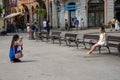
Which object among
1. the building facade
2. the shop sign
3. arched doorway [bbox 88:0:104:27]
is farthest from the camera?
the shop sign

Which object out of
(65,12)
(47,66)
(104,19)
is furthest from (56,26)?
(47,66)

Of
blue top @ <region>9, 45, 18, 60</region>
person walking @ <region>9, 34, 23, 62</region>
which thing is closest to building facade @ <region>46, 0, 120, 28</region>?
person walking @ <region>9, 34, 23, 62</region>

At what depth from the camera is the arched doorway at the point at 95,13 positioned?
5550 cm

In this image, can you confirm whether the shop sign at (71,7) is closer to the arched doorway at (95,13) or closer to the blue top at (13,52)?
the arched doorway at (95,13)

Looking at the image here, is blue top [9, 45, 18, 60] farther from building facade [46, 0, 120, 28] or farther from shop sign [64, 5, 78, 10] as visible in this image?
shop sign [64, 5, 78, 10]

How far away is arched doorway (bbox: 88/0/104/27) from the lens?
55500 millimetres

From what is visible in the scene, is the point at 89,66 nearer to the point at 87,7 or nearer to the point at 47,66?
the point at 47,66

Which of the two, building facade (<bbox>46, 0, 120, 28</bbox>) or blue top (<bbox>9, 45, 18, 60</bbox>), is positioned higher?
building facade (<bbox>46, 0, 120, 28</bbox>)

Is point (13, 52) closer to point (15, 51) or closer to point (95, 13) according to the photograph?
point (15, 51)

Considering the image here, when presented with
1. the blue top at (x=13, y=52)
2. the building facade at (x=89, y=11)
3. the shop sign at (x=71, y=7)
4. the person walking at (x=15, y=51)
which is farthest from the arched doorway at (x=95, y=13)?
the blue top at (x=13, y=52)

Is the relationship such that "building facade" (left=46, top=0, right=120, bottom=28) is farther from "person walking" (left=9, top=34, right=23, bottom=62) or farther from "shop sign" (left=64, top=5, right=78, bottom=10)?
"person walking" (left=9, top=34, right=23, bottom=62)

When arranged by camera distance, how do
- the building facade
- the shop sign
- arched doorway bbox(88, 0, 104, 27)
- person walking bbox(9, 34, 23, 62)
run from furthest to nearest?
the shop sign
arched doorway bbox(88, 0, 104, 27)
the building facade
person walking bbox(9, 34, 23, 62)

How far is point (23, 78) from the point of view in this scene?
1198 centimetres

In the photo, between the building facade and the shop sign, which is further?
the shop sign
